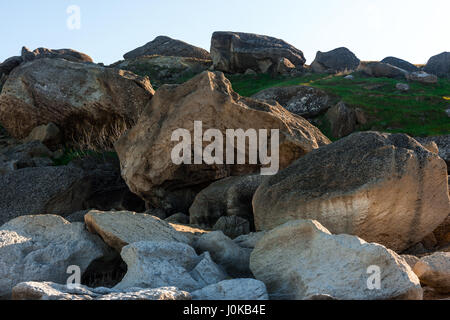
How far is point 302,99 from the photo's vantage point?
22406 mm

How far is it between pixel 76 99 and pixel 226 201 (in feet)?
24.9

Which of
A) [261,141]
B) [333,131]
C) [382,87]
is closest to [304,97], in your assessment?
[333,131]

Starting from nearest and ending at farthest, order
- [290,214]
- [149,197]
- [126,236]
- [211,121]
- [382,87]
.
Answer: [126,236], [290,214], [211,121], [149,197], [382,87]

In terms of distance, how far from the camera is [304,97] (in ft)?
73.8

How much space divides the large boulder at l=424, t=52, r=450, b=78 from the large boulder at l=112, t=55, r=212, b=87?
14150mm

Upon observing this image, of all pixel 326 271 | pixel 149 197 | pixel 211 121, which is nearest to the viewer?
pixel 326 271

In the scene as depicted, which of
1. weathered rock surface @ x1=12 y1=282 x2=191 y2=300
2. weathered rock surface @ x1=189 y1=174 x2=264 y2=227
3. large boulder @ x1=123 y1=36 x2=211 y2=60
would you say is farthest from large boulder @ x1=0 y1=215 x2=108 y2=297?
large boulder @ x1=123 y1=36 x2=211 y2=60

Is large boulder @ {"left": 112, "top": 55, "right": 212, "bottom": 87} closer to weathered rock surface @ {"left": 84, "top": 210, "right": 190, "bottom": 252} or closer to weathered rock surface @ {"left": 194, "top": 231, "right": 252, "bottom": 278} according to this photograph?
weathered rock surface @ {"left": 84, "top": 210, "right": 190, "bottom": 252}

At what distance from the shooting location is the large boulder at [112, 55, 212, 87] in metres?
33.4

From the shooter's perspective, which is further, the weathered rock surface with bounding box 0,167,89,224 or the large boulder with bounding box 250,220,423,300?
the weathered rock surface with bounding box 0,167,89,224

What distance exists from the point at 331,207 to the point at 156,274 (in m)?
2.86

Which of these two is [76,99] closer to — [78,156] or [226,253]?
[78,156]

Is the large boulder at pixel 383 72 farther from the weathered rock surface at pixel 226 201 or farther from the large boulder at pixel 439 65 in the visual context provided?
the weathered rock surface at pixel 226 201
